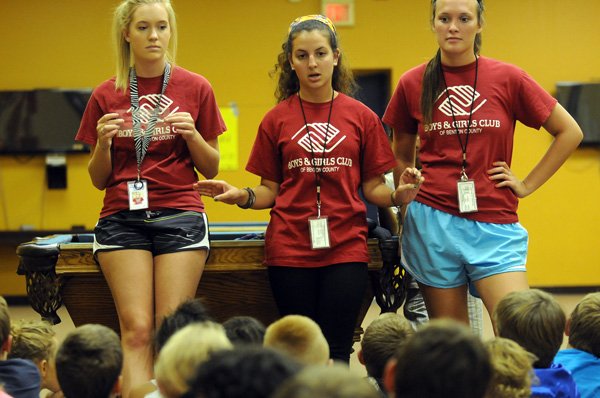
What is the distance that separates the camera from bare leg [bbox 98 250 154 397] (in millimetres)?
3461

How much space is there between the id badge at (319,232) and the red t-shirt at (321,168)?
1.3 inches

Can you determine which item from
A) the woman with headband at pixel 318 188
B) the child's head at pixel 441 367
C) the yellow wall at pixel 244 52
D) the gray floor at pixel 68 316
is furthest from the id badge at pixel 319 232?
the yellow wall at pixel 244 52

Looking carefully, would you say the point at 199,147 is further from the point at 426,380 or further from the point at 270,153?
the point at 426,380

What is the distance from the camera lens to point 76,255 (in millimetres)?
3945

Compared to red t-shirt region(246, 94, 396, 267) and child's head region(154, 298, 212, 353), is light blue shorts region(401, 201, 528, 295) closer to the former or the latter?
red t-shirt region(246, 94, 396, 267)

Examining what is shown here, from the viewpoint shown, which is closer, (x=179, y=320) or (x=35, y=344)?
(x=179, y=320)

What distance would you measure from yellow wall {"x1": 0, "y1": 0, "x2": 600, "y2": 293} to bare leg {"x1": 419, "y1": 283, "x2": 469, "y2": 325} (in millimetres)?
5266

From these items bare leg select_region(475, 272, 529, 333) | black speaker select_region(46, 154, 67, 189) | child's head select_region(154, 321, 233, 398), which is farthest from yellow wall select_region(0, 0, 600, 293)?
child's head select_region(154, 321, 233, 398)

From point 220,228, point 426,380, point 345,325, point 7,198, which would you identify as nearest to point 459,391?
point 426,380

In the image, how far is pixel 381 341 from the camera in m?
3.08

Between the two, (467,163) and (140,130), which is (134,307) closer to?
(140,130)

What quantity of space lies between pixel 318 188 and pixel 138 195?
0.74m

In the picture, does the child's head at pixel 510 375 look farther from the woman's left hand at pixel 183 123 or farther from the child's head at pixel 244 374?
the woman's left hand at pixel 183 123

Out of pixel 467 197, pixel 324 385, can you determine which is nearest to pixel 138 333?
pixel 467 197
